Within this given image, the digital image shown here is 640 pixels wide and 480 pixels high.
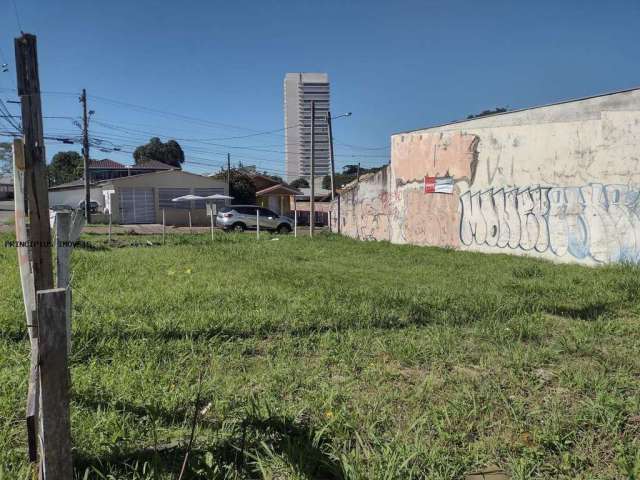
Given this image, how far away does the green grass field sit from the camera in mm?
2824

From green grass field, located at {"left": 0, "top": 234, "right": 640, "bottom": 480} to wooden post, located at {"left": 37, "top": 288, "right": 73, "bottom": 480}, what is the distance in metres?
0.94

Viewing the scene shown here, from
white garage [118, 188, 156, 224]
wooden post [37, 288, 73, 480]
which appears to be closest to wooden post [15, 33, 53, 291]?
wooden post [37, 288, 73, 480]

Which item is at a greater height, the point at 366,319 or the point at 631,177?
the point at 631,177

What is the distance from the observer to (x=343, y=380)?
3971 millimetres

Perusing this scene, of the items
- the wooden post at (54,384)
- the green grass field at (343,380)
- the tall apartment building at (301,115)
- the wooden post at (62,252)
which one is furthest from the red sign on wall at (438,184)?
the tall apartment building at (301,115)

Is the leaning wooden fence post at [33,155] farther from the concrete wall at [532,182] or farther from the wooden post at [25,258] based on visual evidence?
the concrete wall at [532,182]

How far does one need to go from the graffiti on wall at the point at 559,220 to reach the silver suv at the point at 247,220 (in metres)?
15.0

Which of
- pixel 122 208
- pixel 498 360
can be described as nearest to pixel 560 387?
pixel 498 360

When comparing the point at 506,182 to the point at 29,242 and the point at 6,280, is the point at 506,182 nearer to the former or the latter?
the point at 6,280

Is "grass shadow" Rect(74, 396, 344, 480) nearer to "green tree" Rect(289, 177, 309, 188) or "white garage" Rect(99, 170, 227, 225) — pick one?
"white garage" Rect(99, 170, 227, 225)

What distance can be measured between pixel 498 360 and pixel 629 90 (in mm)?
8640

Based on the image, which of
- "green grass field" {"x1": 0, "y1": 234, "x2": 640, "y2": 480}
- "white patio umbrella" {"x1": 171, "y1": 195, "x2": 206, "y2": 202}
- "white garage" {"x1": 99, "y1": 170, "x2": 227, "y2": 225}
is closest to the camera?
"green grass field" {"x1": 0, "y1": 234, "x2": 640, "y2": 480}

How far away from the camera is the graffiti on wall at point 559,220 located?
1033 centimetres

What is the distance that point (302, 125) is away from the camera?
29.7 m
